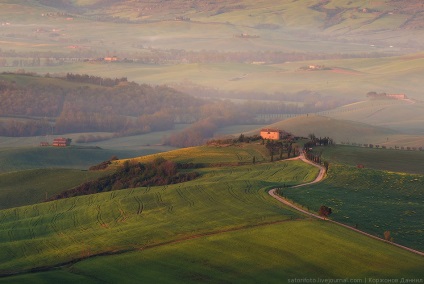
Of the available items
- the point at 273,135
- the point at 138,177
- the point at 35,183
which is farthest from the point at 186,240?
the point at 273,135

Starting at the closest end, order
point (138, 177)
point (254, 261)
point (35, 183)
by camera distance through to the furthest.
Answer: point (254, 261) < point (138, 177) < point (35, 183)

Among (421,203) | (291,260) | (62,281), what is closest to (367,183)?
(421,203)

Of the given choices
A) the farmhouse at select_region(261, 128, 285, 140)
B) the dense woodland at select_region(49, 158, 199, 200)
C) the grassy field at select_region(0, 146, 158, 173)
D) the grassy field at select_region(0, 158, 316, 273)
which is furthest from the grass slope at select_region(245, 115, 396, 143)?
the grassy field at select_region(0, 158, 316, 273)

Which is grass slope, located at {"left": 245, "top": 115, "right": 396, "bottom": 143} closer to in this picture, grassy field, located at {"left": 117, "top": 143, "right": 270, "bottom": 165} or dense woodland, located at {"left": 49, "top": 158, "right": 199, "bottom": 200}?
grassy field, located at {"left": 117, "top": 143, "right": 270, "bottom": 165}

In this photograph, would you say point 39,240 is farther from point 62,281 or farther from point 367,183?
point 367,183

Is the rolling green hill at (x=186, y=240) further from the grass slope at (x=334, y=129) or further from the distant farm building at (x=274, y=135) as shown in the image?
the grass slope at (x=334, y=129)

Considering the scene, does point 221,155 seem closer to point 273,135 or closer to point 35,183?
point 273,135

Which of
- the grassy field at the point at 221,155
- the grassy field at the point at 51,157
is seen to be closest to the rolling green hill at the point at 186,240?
the grassy field at the point at 221,155
